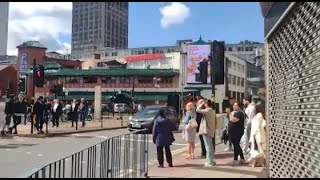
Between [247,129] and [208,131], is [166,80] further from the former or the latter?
[208,131]

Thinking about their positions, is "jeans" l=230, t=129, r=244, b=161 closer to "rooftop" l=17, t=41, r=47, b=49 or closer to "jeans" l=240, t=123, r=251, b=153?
"jeans" l=240, t=123, r=251, b=153

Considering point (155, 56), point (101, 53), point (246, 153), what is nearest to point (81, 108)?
point (246, 153)

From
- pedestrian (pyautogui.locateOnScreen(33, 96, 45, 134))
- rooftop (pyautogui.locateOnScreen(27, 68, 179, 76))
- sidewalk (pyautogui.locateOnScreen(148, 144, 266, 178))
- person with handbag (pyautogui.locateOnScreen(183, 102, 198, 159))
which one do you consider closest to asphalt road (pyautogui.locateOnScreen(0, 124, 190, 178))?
sidewalk (pyautogui.locateOnScreen(148, 144, 266, 178))

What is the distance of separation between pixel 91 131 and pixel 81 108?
5.03 m

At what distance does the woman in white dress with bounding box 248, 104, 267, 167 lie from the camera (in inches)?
449

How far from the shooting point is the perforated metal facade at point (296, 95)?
18.9ft

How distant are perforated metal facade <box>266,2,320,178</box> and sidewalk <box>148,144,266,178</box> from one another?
6.41 ft

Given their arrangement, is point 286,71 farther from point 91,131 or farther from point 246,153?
point 91,131

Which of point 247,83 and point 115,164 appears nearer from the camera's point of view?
point 115,164

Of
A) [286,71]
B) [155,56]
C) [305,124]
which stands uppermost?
[155,56]

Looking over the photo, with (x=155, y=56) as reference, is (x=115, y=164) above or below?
below

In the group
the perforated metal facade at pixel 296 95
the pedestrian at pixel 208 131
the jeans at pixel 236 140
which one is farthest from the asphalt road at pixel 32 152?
the perforated metal facade at pixel 296 95

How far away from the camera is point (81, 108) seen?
33.3 metres

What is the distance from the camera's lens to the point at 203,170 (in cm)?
1185
